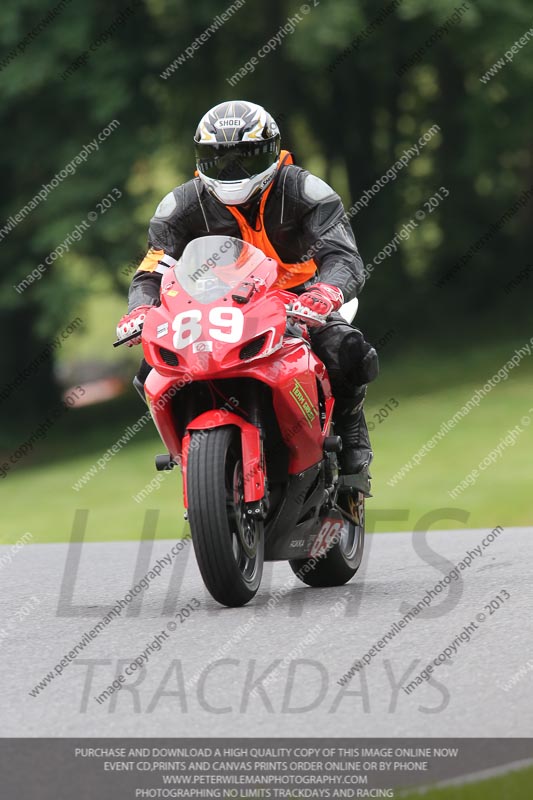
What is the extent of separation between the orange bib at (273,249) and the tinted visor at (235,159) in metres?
0.17

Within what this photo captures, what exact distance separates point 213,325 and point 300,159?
22144mm

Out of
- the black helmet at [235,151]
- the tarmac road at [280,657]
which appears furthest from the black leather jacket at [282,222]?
the tarmac road at [280,657]

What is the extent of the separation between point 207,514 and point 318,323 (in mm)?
1154

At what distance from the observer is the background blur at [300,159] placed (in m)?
20.0

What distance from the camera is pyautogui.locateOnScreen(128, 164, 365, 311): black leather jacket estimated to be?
22.7 feet

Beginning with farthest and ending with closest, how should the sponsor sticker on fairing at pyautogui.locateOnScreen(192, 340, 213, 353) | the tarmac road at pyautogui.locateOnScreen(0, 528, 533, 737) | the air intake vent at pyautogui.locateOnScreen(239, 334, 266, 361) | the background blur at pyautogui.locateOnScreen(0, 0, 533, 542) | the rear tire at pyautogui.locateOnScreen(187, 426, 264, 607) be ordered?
the background blur at pyautogui.locateOnScreen(0, 0, 533, 542) < the air intake vent at pyautogui.locateOnScreen(239, 334, 266, 361) < the sponsor sticker on fairing at pyautogui.locateOnScreen(192, 340, 213, 353) < the rear tire at pyautogui.locateOnScreen(187, 426, 264, 607) < the tarmac road at pyautogui.locateOnScreen(0, 528, 533, 737)

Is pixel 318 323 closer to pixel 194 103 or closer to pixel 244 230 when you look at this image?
pixel 244 230

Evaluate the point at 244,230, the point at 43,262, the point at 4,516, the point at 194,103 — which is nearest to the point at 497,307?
the point at 194,103

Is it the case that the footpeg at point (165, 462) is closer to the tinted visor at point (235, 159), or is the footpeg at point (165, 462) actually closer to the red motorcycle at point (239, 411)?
the red motorcycle at point (239, 411)

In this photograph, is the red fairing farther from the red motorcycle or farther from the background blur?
the background blur

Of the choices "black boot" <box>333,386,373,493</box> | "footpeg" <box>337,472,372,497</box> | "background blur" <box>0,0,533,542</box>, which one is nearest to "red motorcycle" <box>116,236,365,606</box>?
"footpeg" <box>337,472,372,497</box>

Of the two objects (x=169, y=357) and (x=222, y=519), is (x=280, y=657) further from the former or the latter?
(x=169, y=357)

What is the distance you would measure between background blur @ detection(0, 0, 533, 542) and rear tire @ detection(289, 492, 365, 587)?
824 cm

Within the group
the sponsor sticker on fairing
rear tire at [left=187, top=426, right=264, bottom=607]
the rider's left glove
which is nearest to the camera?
rear tire at [left=187, top=426, right=264, bottom=607]
